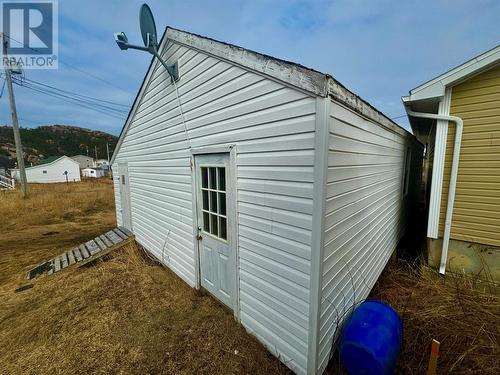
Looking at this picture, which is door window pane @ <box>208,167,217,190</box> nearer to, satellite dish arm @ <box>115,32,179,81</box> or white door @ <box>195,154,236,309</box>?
white door @ <box>195,154,236,309</box>

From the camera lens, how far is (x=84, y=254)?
509 centimetres

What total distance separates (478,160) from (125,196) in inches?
325

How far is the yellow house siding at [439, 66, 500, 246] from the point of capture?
336 cm

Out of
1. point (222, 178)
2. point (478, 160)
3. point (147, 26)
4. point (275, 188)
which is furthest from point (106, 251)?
point (478, 160)

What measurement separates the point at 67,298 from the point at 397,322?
16.3 ft

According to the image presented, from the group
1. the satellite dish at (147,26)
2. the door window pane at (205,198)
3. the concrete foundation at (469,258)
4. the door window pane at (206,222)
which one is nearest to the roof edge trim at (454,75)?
the concrete foundation at (469,258)

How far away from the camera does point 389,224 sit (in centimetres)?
438

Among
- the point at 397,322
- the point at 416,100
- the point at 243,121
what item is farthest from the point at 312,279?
the point at 416,100

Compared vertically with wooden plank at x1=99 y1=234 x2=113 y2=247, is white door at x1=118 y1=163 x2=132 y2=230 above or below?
above

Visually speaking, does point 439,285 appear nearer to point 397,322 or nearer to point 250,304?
point 397,322

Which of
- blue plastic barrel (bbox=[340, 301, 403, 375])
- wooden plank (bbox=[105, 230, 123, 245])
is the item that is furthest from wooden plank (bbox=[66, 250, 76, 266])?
blue plastic barrel (bbox=[340, 301, 403, 375])

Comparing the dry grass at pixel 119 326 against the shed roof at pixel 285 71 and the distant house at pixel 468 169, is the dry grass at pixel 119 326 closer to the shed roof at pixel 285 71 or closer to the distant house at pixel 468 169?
the shed roof at pixel 285 71

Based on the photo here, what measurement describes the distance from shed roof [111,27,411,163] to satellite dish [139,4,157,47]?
55 cm

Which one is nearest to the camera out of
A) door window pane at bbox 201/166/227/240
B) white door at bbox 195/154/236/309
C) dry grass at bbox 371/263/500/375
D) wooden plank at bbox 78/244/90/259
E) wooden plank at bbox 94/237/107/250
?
dry grass at bbox 371/263/500/375
